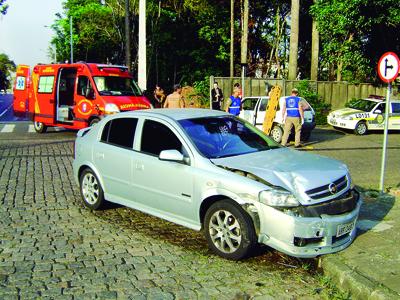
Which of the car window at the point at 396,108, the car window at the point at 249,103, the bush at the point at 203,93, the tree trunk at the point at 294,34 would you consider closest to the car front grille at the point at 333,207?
the car window at the point at 249,103

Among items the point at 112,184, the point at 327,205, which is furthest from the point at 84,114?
the point at 327,205

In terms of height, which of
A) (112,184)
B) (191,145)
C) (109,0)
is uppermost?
(109,0)

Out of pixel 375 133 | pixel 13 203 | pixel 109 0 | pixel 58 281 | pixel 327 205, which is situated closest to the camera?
pixel 58 281

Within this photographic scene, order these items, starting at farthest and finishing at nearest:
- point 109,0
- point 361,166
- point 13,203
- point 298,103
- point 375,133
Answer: point 109,0 → point 375,133 → point 298,103 → point 361,166 → point 13,203

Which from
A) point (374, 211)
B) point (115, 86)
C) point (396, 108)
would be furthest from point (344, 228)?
point (396, 108)

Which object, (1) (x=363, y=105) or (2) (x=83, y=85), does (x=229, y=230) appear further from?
(1) (x=363, y=105)

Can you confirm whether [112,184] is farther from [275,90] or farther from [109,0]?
[109,0]

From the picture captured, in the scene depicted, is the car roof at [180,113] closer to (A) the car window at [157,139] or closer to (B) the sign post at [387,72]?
(A) the car window at [157,139]

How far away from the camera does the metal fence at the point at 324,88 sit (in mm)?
20797

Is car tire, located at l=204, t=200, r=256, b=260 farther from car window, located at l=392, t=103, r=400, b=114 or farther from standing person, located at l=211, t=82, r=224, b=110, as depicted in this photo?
car window, located at l=392, t=103, r=400, b=114

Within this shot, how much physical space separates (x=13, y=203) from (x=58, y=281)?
10.8ft

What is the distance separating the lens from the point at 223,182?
486cm

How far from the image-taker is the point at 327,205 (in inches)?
185

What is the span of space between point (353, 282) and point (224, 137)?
7.74ft
